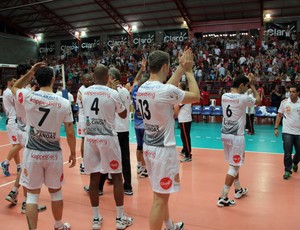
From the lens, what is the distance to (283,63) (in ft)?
61.2

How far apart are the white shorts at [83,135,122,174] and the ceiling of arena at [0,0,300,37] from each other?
753 inches

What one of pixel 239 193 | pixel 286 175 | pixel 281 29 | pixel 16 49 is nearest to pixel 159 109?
pixel 239 193

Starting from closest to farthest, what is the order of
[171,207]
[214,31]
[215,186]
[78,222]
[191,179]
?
[78,222]
[171,207]
[215,186]
[191,179]
[214,31]

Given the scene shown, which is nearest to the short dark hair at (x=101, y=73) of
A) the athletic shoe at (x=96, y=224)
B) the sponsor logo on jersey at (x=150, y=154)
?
the sponsor logo on jersey at (x=150, y=154)

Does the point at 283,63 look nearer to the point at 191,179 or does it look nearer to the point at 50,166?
the point at 191,179

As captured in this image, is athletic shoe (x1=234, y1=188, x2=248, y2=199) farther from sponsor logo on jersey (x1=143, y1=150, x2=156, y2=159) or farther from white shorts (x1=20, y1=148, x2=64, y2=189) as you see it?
white shorts (x1=20, y1=148, x2=64, y2=189)

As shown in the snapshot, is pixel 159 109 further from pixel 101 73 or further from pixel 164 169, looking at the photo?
pixel 101 73

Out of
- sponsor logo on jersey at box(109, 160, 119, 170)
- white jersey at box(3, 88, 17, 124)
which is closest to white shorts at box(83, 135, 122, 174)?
sponsor logo on jersey at box(109, 160, 119, 170)

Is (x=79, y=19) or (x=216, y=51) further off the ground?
(x=79, y=19)

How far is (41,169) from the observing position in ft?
11.1

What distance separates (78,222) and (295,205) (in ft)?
10.8

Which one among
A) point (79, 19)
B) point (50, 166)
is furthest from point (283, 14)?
point (50, 166)

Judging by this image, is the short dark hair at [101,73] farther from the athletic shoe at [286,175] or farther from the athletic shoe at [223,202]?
the athletic shoe at [286,175]

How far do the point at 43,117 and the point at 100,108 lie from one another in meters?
0.76
